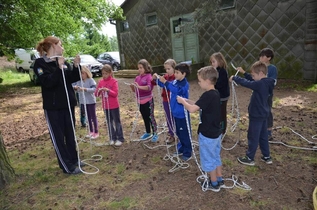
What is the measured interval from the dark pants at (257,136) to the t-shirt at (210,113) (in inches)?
30.3

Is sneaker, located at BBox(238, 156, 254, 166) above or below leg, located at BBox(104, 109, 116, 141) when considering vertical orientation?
below

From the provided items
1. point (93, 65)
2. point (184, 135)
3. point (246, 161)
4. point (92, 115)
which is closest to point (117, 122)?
point (92, 115)

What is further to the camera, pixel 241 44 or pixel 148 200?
pixel 241 44

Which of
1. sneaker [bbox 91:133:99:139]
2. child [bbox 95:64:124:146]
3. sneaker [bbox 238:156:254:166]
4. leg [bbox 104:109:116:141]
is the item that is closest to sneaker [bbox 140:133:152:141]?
child [bbox 95:64:124:146]

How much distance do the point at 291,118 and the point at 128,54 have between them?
11580 mm

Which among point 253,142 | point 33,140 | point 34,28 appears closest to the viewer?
point 253,142

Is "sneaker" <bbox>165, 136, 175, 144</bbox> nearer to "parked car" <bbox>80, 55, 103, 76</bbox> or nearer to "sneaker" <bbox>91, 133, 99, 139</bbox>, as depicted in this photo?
"sneaker" <bbox>91, 133, 99, 139</bbox>

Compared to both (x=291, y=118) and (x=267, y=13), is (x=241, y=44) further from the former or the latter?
(x=291, y=118)

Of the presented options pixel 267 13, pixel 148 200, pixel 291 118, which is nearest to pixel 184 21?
pixel 267 13

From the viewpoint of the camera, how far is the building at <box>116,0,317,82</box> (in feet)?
27.9

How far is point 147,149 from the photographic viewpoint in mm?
4289

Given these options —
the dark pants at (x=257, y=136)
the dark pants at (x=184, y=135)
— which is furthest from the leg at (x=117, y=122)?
the dark pants at (x=257, y=136)

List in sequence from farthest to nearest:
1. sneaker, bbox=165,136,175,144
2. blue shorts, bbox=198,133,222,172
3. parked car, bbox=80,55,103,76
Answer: parked car, bbox=80,55,103,76 → sneaker, bbox=165,136,175,144 → blue shorts, bbox=198,133,222,172

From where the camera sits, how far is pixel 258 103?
3211 mm
